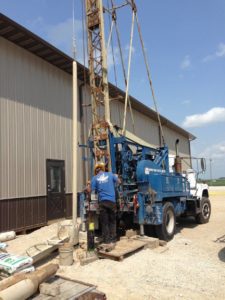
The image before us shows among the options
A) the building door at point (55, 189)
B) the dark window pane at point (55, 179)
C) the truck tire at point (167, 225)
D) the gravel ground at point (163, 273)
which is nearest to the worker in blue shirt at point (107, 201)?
the gravel ground at point (163, 273)

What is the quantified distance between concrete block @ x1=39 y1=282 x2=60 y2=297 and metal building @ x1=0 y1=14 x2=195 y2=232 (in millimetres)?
6559

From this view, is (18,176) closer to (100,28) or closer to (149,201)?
(149,201)

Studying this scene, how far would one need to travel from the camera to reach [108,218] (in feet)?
30.5

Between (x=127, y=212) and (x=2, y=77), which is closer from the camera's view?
(x=127, y=212)

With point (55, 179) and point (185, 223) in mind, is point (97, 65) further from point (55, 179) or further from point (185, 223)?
point (185, 223)

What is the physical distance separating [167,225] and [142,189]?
1.48 metres

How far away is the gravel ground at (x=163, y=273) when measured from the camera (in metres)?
6.33

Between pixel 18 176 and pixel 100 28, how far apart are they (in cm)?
586

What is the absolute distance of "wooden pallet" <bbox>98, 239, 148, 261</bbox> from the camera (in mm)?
8266

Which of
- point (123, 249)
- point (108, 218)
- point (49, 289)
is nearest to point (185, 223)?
point (108, 218)

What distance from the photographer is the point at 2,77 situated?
1240cm

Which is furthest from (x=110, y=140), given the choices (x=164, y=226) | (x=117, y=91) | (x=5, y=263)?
(x=117, y=91)

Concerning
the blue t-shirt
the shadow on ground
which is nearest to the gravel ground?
the blue t-shirt

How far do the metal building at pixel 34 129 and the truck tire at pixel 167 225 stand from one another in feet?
12.3
